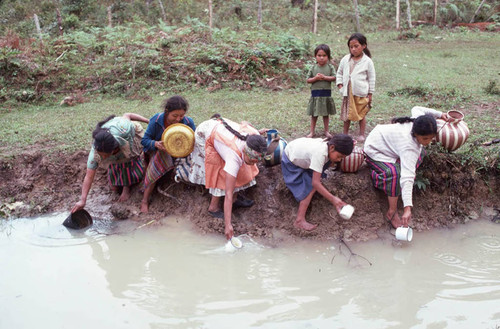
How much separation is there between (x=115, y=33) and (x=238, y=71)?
3611 millimetres

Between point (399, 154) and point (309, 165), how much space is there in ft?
2.74

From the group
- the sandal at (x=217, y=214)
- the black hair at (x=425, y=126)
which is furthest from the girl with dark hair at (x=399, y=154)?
the sandal at (x=217, y=214)

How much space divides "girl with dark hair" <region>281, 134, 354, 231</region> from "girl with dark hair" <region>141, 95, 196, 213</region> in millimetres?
1140

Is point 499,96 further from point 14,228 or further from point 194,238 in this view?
point 14,228

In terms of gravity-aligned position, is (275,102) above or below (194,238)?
above

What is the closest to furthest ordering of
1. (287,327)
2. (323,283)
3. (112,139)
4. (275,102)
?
(287,327), (323,283), (112,139), (275,102)

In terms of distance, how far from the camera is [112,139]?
3.97 meters

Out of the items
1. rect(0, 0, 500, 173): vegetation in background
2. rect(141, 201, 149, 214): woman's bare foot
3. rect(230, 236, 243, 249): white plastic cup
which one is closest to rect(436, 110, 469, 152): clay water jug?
rect(0, 0, 500, 173): vegetation in background

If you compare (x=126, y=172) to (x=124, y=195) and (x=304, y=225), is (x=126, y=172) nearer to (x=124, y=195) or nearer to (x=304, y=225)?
(x=124, y=195)

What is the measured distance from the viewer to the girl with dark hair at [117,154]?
157 inches

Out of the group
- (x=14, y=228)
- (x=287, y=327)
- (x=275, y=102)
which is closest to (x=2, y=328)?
(x=14, y=228)

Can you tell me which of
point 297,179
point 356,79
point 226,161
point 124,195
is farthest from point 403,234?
point 124,195

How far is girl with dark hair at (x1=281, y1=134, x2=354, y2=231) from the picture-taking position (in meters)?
3.71

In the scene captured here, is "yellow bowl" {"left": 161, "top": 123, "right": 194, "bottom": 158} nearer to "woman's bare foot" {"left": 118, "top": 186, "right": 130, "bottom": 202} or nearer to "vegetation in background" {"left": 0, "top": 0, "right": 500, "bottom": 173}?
"woman's bare foot" {"left": 118, "top": 186, "right": 130, "bottom": 202}
